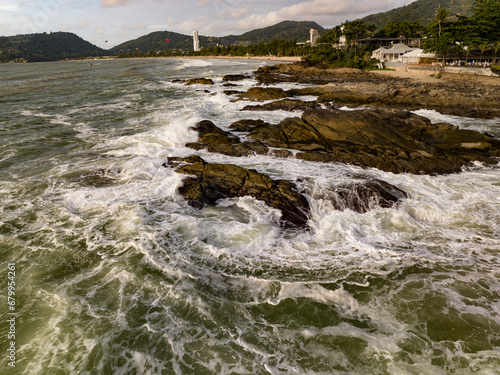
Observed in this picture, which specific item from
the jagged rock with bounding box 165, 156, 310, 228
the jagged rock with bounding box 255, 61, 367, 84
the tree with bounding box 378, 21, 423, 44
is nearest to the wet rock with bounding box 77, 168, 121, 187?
the jagged rock with bounding box 165, 156, 310, 228

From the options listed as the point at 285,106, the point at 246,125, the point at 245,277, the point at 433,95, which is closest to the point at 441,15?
the point at 433,95

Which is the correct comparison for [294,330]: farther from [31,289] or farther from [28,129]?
[28,129]

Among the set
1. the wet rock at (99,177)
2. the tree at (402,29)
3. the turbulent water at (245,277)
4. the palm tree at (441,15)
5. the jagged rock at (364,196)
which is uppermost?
the tree at (402,29)

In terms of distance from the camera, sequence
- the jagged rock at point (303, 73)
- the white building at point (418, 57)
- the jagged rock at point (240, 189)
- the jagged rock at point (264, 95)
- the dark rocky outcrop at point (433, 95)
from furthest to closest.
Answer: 1. the jagged rock at point (303, 73)
2. the white building at point (418, 57)
3. the jagged rock at point (264, 95)
4. the dark rocky outcrop at point (433, 95)
5. the jagged rock at point (240, 189)

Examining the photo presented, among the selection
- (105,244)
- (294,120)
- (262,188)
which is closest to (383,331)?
(262,188)

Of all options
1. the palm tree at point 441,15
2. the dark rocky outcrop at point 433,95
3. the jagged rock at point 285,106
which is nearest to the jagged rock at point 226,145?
the jagged rock at point 285,106

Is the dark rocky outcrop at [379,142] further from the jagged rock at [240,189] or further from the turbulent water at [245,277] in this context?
the jagged rock at [240,189]
